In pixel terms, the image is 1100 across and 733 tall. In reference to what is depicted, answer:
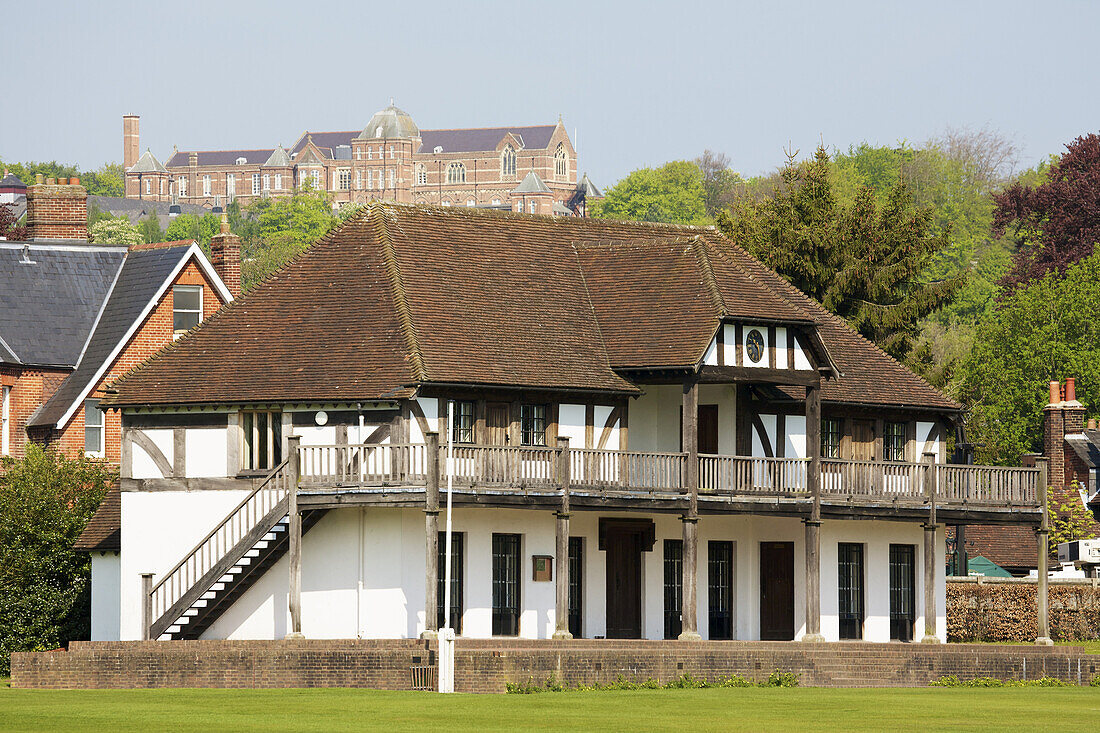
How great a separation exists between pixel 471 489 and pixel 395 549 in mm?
2228

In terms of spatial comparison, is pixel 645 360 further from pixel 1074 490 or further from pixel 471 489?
pixel 1074 490

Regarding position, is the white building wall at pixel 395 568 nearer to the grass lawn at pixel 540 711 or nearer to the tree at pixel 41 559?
the tree at pixel 41 559

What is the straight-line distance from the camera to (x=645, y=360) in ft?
152

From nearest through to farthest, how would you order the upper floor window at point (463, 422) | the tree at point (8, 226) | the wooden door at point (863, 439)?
the upper floor window at point (463, 422)
the wooden door at point (863, 439)
the tree at point (8, 226)

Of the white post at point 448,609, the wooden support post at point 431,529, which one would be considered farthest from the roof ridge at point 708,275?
the wooden support post at point 431,529

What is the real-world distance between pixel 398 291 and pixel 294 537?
6.06 m

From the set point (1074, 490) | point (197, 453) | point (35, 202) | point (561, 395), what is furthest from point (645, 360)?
point (1074, 490)

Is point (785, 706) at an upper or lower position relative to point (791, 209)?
lower

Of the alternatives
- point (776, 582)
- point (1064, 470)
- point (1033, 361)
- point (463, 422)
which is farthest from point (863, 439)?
point (1033, 361)

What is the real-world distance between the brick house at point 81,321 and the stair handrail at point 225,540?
9.37 m

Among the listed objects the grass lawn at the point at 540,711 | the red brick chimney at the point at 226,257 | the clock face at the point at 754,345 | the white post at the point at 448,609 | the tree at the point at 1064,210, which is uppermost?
the tree at the point at 1064,210

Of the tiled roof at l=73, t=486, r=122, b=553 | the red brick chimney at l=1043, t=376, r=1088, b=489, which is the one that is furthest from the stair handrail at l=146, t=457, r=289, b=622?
the red brick chimney at l=1043, t=376, r=1088, b=489

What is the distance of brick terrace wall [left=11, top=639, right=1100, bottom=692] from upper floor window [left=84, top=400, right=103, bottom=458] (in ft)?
46.5

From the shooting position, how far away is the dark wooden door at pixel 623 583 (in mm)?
47906
